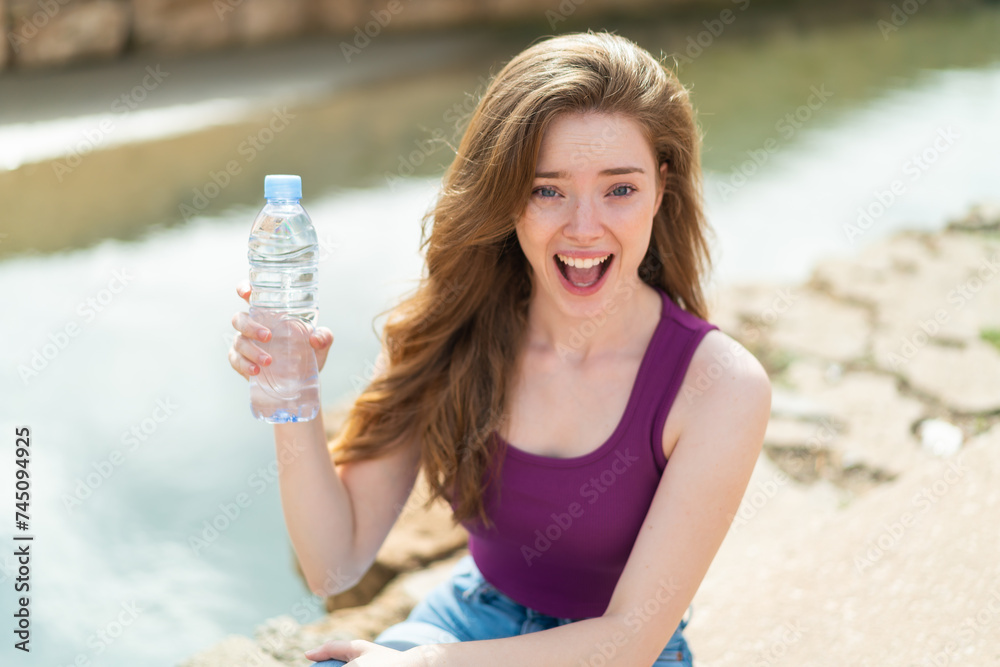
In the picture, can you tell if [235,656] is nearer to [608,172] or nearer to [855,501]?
[608,172]

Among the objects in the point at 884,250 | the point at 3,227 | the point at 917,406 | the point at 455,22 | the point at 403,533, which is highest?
the point at 455,22

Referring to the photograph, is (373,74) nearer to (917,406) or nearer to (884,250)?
(884,250)

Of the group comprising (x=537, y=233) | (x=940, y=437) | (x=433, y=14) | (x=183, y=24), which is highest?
(x=433, y=14)

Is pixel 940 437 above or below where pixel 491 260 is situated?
below

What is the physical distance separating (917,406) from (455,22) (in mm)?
8882

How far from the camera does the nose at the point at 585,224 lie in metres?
1.84

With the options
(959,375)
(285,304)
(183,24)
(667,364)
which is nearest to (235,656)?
(285,304)

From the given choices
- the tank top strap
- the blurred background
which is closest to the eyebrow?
the tank top strap

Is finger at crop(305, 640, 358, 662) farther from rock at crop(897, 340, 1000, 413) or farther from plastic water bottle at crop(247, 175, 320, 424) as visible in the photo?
rock at crop(897, 340, 1000, 413)

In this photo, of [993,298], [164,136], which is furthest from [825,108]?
[164,136]

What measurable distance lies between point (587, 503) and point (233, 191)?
189 inches

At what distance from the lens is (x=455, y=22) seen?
11.2m

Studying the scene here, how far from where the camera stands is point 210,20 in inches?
365

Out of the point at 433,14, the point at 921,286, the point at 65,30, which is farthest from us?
the point at 433,14
